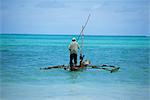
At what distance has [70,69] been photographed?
8.21 meters

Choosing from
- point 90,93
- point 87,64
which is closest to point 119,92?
point 90,93

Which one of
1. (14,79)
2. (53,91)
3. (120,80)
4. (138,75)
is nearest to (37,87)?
(53,91)

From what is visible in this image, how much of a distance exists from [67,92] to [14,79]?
1452 mm

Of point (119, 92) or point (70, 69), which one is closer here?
point (119, 92)

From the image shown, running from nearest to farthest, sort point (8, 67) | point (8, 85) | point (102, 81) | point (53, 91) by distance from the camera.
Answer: point (53, 91)
point (8, 85)
point (102, 81)
point (8, 67)

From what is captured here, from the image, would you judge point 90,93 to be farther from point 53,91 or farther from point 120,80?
point 120,80

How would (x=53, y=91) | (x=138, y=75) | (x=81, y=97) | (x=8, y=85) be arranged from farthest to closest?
1. (x=138, y=75)
2. (x=8, y=85)
3. (x=53, y=91)
4. (x=81, y=97)

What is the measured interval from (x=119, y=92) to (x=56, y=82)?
1240mm

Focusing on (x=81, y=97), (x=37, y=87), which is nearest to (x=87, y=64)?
(x=37, y=87)

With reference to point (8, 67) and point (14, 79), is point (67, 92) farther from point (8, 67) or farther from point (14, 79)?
point (8, 67)

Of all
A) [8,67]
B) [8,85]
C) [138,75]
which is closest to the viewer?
[8,85]

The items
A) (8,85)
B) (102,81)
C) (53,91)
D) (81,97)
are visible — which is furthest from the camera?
(102,81)

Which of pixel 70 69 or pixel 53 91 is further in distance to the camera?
pixel 70 69

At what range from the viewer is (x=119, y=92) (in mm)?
6363
